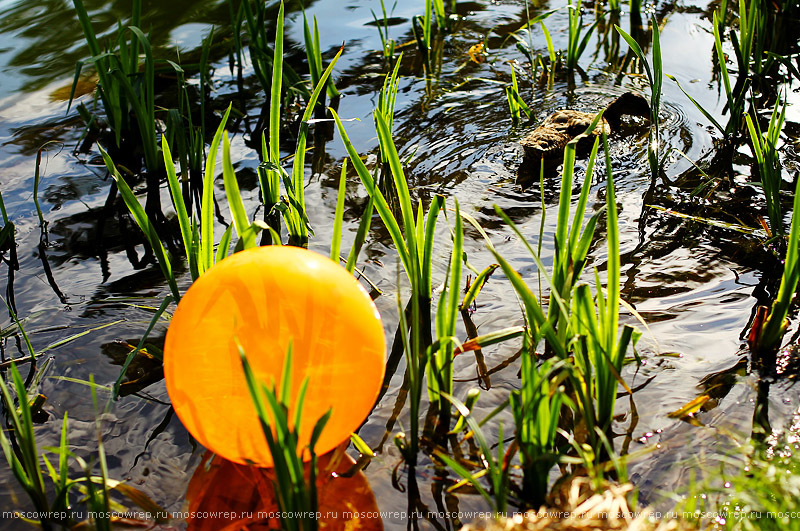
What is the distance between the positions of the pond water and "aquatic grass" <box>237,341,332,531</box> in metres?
0.40

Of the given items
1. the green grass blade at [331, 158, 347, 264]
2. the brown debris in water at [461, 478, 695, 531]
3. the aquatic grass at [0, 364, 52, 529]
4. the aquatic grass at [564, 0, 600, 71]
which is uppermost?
the aquatic grass at [564, 0, 600, 71]

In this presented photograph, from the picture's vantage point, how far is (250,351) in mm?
1713

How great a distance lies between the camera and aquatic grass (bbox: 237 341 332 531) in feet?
4.82

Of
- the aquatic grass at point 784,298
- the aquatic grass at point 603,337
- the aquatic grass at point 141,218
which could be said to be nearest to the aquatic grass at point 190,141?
the aquatic grass at point 141,218

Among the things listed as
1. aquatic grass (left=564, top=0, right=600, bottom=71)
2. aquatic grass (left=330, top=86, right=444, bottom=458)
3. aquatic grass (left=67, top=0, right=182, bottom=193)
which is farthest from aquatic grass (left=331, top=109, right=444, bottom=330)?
aquatic grass (left=564, top=0, right=600, bottom=71)

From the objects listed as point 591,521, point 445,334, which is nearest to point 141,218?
point 445,334

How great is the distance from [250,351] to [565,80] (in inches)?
127

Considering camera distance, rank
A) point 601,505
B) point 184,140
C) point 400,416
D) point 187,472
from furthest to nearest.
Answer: point 184,140 → point 400,416 → point 187,472 → point 601,505

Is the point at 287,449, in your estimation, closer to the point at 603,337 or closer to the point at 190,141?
the point at 603,337

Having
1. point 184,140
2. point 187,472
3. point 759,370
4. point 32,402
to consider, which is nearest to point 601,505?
point 759,370

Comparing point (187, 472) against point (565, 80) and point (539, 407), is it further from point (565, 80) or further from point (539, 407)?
point (565, 80)

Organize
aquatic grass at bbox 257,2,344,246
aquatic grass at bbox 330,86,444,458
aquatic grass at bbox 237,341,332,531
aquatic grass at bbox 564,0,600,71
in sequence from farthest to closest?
aquatic grass at bbox 564,0,600,71, aquatic grass at bbox 257,2,344,246, aquatic grass at bbox 330,86,444,458, aquatic grass at bbox 237,341,332,531

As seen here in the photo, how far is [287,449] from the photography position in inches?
59.5

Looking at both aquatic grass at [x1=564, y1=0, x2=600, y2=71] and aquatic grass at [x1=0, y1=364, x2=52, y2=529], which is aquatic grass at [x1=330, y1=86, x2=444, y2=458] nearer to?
aquatic grass at [x1=0, y1=364, x2=52, y2=529]
